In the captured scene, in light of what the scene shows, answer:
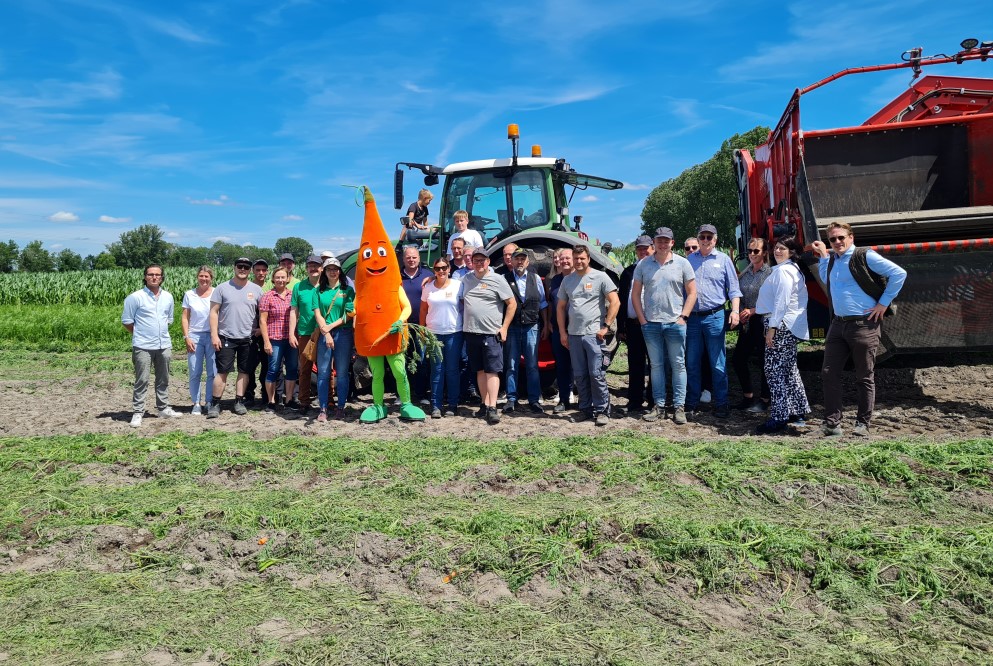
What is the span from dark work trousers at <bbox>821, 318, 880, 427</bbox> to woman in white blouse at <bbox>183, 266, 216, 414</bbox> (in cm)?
589

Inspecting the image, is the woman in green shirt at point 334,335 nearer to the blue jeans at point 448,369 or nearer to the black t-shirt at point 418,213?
the blue jeans at point 448,369

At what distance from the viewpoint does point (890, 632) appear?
3.06 meters

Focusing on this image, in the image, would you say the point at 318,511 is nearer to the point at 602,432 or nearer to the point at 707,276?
the point at 602,432

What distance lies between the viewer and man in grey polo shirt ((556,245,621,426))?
680 cm

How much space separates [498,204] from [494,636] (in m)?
6.29

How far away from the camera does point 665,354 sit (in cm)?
688

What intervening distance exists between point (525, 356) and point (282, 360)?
261cm

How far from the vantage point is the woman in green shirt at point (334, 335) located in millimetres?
7285

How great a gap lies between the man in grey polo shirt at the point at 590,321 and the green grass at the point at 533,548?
1.18 metres

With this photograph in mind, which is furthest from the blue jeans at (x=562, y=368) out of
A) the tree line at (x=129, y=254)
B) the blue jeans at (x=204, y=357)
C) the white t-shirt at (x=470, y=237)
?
the tree line at (x=129, y=254)

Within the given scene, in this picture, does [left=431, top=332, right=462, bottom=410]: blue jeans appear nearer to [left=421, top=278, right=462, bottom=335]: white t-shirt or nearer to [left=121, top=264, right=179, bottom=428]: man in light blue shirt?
[left=421, top=278, right=462, bottom=335]: white t-shirt

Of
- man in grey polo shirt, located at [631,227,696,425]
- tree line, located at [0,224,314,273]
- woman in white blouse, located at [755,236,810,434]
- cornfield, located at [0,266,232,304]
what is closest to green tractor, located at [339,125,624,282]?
man in grey polo shirt, located at [631,227,696,425]

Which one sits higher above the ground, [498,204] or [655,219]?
[655,219]

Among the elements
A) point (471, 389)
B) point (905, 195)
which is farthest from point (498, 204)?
point (905, 195)
